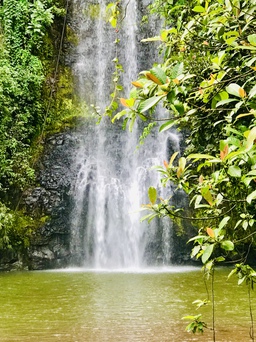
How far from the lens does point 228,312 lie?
474cm

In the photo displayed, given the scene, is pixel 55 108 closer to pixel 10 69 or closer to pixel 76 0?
pixel 10 69

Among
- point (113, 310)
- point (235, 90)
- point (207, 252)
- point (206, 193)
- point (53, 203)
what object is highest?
point (53, 203)

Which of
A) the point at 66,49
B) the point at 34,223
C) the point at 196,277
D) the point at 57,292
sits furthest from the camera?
the point at 66,49

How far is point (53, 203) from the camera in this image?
11328mm

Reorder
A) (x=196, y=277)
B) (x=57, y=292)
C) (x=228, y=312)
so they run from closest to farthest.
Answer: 1. (x=228, y=312)
2. (x=57, y=292)
3. (x=196, y=277)

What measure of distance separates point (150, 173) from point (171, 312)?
747 cm

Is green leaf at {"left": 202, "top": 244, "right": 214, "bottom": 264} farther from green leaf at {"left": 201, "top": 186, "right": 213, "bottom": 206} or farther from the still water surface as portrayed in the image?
the still water surface

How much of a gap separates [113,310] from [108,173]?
7.49 m

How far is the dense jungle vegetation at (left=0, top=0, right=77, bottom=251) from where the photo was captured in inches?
424

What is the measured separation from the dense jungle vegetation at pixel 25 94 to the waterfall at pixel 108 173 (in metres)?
0.76

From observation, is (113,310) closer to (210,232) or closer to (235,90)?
(210,232)

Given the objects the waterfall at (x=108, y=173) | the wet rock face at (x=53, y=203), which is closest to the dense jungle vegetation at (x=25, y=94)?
the wet rock face at (x=53, y=203)

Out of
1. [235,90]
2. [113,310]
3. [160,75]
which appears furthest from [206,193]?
[113,310]

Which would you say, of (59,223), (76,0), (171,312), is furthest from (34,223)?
(76,0)
